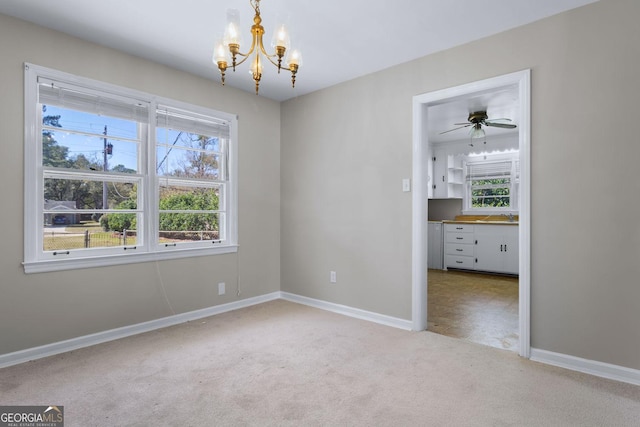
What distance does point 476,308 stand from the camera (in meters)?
3.94

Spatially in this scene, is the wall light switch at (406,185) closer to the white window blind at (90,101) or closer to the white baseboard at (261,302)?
the white baseboard at (261,302)

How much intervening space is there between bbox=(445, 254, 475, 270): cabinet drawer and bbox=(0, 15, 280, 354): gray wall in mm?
3590

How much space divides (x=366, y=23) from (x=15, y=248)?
3026 millimetres

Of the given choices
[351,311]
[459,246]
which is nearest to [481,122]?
[459,246]

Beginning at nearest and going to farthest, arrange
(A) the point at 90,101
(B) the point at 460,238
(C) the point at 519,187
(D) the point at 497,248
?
(C) the point at 519,187, (A) the point at 90,101, (D) the point at 497,248, (B) the point at 460,238

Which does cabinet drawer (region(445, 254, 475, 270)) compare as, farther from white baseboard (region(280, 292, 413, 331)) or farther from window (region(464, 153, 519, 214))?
white baseboard (region(280, 292, 413, 331))

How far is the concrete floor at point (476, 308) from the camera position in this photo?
3.11 meters

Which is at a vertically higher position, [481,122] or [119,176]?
[481,122]

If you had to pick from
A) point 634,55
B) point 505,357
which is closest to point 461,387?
point 505,357

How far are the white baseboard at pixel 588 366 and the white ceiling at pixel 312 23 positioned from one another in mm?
2423

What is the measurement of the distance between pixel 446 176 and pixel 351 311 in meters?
4.21

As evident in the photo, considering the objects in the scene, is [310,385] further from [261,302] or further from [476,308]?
[476,308]

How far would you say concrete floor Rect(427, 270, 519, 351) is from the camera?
3105 mm

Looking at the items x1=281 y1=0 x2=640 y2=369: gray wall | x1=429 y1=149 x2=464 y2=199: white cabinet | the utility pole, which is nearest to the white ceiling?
x1=281 y1=0 x2=640 y2=369: gray wall
